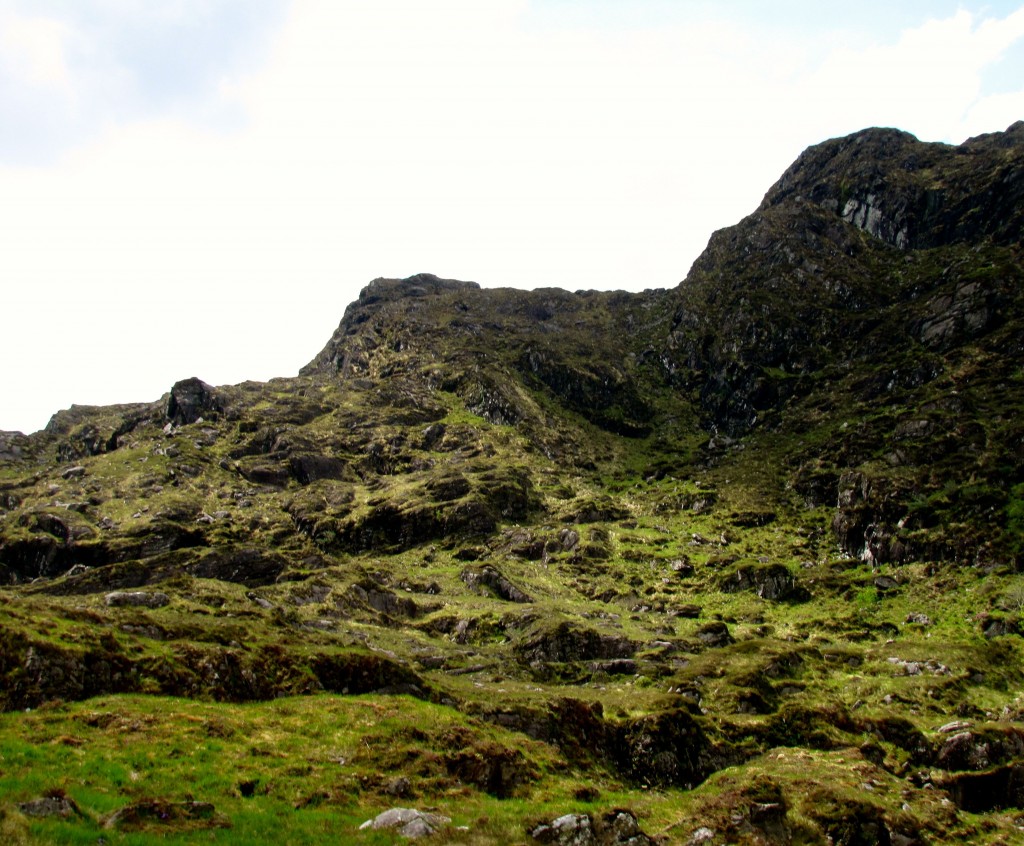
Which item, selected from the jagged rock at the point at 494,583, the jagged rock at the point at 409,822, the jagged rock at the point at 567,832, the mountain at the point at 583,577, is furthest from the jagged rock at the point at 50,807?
the jagged rock at the point at 494,583

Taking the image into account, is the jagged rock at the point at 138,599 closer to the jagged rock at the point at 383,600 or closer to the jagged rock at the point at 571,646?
the jagged rock at the point at 383,600

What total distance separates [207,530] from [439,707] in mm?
77685

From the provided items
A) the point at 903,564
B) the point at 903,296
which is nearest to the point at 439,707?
the point at 903,564

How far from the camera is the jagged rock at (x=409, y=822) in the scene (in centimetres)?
1955

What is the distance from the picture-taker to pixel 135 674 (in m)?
29.9

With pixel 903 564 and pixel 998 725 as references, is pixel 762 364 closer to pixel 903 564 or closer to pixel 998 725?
pixel 903 564

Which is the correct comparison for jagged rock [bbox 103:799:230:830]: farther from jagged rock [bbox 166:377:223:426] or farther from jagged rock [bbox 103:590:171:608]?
jagged rock [bbox 166:377:223:426]

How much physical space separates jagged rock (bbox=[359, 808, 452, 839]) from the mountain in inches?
14.4

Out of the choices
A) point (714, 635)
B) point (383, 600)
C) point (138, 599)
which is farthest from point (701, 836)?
point (383, 600)

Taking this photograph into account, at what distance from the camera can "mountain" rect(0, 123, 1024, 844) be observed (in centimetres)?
2472

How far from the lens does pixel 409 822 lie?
20.0m

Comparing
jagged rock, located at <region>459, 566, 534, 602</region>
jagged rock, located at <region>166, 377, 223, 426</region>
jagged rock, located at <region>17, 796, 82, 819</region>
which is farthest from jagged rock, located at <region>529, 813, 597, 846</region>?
jagged rock, located at <region>166, 377, 223, 426</region>

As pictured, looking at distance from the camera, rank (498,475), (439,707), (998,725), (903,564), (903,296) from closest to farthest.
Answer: (439,707) → (998,725) → (903,564) → (498,475) → (903,296)

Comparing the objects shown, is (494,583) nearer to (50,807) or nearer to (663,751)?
(663,751)
